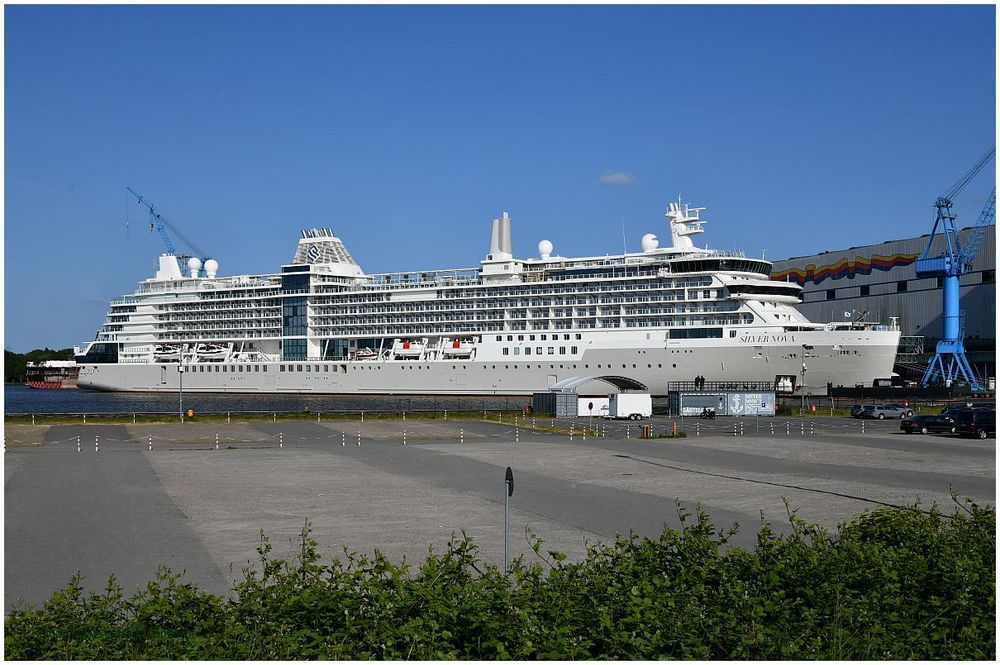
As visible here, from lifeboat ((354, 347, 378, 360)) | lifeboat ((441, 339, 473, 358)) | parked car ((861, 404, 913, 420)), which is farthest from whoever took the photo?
lifeboat ((354, 347, 378, 360))

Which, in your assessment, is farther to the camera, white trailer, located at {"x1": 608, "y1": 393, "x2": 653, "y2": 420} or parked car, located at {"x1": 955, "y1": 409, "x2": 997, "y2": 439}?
white trailer, located at {"x1": 608, "y1": 393, "x2": 653, "y2": 420}

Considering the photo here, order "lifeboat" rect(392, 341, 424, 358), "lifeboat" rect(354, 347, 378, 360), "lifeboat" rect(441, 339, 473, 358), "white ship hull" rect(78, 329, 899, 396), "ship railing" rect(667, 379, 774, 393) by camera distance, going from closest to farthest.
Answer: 1. "ship railing" rect(667, 379, 774, 393)
2. "white ship hull" rect(78, 329, 899, 396)
3. "lifeboat" rect(441, 339, 473, 358)
4. "lifeboat" rect(392, 341, 424, 358)
5. "lifeboat" rect(354, 347, 378, 360)

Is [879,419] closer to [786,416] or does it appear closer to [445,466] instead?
[786,416]

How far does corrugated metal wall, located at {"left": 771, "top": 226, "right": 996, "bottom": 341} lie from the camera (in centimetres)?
9275

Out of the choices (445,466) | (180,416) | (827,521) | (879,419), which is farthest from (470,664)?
(879,419)

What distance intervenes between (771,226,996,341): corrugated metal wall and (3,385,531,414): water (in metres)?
41.5

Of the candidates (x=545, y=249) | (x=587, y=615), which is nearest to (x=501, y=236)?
(x=545, y=249)

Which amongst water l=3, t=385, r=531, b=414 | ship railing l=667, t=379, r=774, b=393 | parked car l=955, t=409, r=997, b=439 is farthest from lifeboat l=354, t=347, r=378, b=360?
parked car l=955, t=409, r=997, b=439

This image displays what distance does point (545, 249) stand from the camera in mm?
85625

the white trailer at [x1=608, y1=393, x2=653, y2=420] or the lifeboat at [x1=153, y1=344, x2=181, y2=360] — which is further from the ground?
the lifeboat at [x1=153, y1=344, x2=181, y2=360]

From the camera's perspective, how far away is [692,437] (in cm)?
3994

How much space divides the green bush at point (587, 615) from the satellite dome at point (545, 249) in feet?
244

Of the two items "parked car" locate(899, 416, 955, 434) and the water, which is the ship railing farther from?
"parked car" locate(899, 416, 955, 434)

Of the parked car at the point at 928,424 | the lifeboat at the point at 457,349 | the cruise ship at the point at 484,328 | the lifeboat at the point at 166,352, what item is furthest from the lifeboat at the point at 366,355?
the parked car at the point at 928,424
